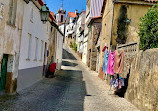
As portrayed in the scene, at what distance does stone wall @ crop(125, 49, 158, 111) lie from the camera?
7.04m

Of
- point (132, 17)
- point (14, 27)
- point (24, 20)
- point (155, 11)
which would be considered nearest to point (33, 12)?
point (24, 20)

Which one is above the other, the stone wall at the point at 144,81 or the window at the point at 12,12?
the window at the point at 12,12

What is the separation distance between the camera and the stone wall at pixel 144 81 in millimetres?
7037

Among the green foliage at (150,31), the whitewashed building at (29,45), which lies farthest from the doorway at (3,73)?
the green foliage at (150,31)

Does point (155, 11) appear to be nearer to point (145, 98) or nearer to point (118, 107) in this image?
point (145, 98)

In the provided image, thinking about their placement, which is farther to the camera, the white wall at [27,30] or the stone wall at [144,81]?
the white wall at [27,30]

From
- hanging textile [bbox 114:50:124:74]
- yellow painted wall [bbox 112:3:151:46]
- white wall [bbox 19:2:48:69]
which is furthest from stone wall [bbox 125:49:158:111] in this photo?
yellow painted wall [bbox 112:3:151:46]

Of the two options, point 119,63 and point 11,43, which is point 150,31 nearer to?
point 119,63

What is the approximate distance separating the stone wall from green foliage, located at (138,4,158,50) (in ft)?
1.48

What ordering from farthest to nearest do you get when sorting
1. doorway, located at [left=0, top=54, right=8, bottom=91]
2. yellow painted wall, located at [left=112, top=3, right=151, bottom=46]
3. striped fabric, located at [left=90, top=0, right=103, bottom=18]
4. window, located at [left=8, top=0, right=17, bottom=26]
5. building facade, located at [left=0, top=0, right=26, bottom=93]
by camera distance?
striped fabric, located at [left=90, top=0, right=103, bottom=18] < yellow painted wall, located at [left=112, top=3, right=151, bottom=46] < doorway, located at [left=0, top=54, right=8, bottom=91] < window, located at [left=8, top=0, right=17, bottom=26] < building facade, located at [left=0, top=0, right=26, bottom=93]

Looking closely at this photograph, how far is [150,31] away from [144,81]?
93.8 inches

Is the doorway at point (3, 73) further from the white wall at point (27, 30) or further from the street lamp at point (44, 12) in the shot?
the street lamp at point (44, 12)

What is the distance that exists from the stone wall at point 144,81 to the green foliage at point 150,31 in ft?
1.48

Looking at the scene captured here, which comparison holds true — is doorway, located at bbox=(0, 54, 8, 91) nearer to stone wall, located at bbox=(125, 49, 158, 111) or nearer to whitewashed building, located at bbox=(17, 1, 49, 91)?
whitewashed building, located at bbox=(17, 1, 49, 91)
